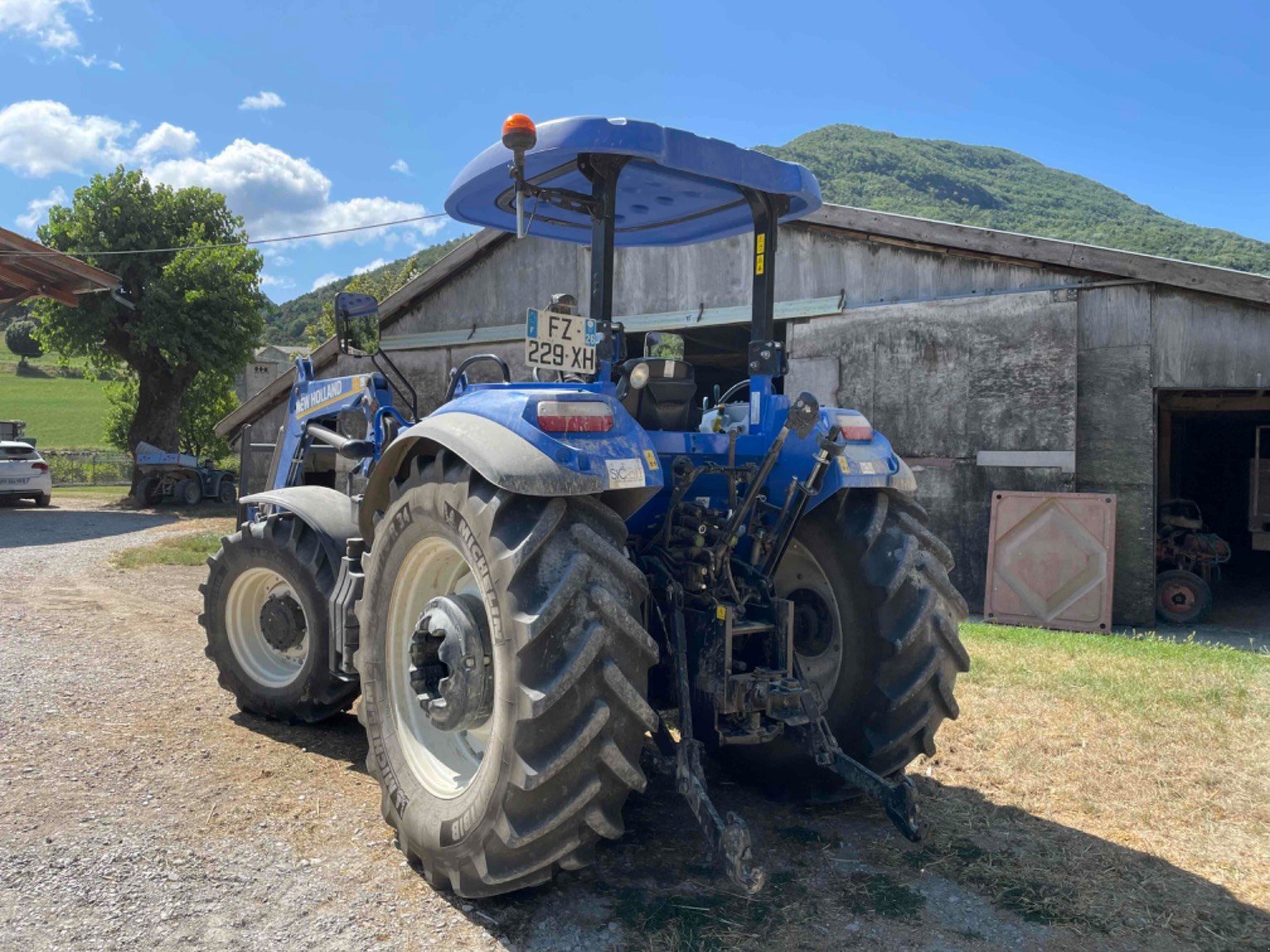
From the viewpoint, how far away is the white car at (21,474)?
19438 mm

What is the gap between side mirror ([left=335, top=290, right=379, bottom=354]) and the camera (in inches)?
198

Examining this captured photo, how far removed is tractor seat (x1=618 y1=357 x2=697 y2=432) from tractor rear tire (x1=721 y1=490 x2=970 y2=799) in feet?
2.46

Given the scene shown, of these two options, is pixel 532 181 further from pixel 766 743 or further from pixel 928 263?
pixel 928 263

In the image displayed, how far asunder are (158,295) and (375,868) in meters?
21.3

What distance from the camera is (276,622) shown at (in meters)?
5.16

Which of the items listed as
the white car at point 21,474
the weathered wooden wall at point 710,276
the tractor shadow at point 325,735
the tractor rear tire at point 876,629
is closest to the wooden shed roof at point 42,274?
the white car at point 21,474

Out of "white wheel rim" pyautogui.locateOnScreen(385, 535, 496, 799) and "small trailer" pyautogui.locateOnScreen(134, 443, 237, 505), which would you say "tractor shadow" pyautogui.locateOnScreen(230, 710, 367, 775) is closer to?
"white wheel rim" pyautogui.locateOnScreen(385, 535, 496, 799)

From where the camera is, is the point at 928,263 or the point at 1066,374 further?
the point at 928,263

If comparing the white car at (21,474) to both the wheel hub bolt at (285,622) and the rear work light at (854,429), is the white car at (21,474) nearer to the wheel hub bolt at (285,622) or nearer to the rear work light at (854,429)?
the wheel hub bolt at (285,622)

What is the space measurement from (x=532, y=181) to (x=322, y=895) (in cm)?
282

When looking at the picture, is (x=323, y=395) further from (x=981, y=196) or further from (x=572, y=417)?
(x=981, y=196)

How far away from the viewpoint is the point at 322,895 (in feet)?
10.9

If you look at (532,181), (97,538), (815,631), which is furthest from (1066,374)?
(97,538)

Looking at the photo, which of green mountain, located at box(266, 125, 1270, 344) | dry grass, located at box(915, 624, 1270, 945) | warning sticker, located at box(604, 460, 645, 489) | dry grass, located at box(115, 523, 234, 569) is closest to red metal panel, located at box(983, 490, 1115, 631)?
dry grass, located at box(915, 624, 1270, 945)
